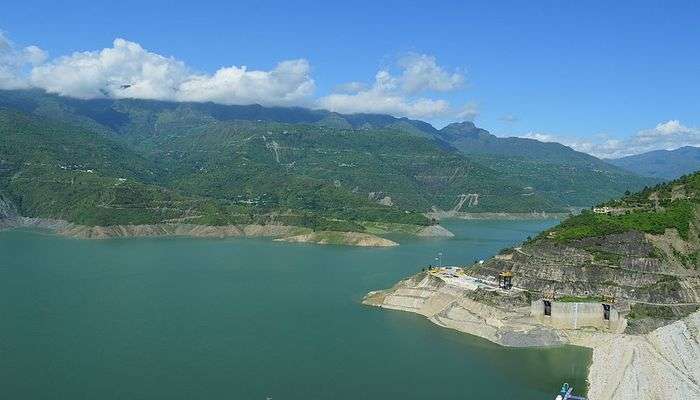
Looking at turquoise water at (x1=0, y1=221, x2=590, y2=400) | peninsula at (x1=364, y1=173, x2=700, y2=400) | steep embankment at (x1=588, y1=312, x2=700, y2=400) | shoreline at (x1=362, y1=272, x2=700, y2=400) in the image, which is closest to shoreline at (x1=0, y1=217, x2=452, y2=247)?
turquoise water at (x1=0, y1=221, x2=590, y2=400)

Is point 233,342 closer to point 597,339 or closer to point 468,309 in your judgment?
point 468,309

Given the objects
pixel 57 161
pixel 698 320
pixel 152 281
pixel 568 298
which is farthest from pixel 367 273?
pixel 57 161

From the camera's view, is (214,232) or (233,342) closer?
(233,342)

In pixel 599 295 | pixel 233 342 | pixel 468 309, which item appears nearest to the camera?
pixel 233 342

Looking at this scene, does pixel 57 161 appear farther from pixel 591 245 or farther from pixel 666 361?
pixel 666 361

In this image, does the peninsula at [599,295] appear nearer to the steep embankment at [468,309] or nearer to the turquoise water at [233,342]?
the steep embankment at [468,309]

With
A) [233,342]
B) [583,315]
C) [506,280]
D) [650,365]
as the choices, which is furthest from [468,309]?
[233,342]
